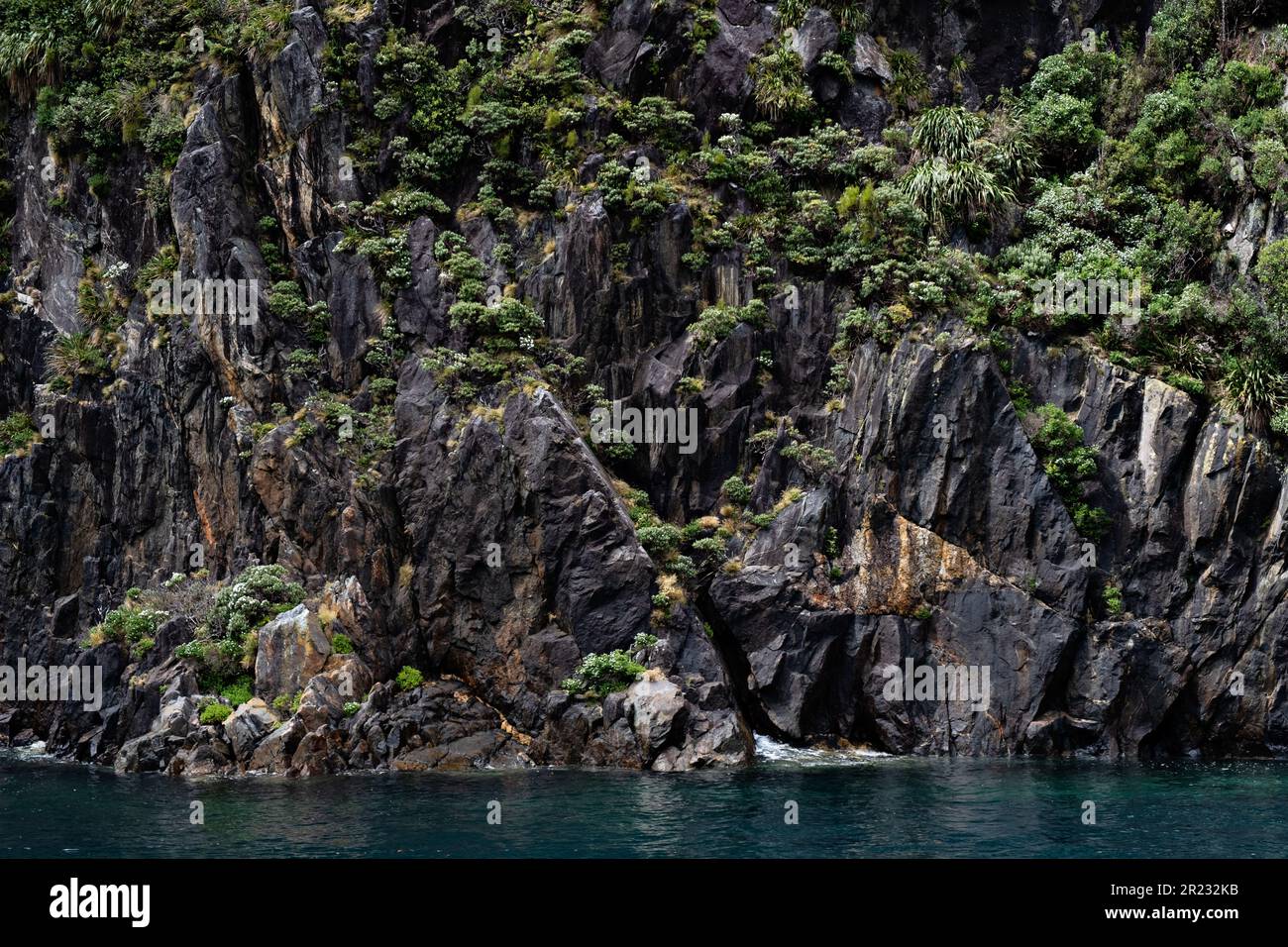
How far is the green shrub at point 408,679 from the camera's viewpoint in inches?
1237

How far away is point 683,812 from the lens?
2214 centimetres

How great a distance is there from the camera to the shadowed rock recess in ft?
102

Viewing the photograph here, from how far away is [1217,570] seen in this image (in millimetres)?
31391

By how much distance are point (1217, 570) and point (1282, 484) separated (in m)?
3.10

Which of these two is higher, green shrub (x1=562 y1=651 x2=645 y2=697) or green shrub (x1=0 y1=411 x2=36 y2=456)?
green shrub (x1=0 y1=411 x2=36 y2=456)

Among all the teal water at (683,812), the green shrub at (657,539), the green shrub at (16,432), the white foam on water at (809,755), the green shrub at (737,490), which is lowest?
the white foam on water at (809,755)

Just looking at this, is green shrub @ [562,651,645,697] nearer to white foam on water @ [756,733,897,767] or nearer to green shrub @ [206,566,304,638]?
white foam on water @ [756,733,897,767]

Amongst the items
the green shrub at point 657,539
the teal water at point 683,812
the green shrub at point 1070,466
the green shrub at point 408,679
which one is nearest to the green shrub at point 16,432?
the teal water at point 683,812

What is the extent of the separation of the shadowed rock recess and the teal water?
9.18 ft

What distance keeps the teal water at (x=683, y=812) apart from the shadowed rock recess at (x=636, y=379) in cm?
280

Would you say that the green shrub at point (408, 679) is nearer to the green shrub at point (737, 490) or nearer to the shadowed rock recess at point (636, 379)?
the shadowed rock recess at point (636, 379)

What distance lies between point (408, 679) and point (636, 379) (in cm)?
1260

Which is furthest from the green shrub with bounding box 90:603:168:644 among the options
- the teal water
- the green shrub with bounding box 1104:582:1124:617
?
the green shrub with bounding box 1104:582:1124:617
